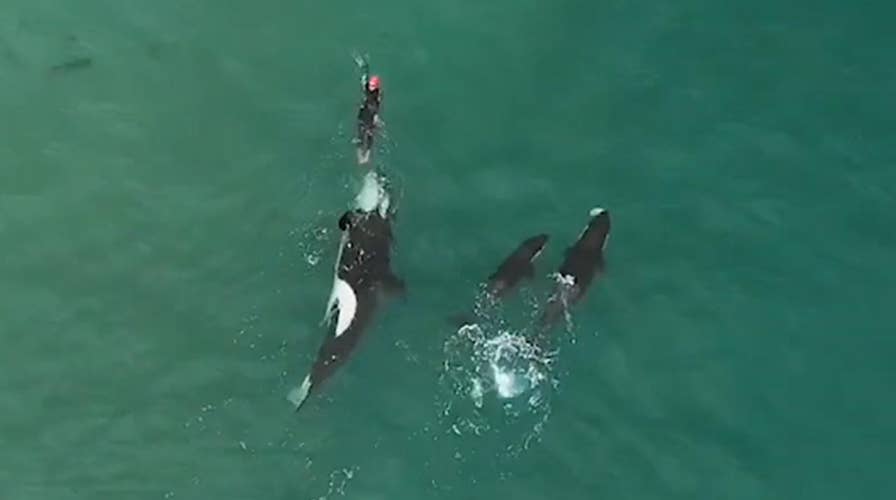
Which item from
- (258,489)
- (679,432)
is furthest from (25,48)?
(679,432)

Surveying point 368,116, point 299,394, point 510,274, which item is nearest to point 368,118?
point 368,116

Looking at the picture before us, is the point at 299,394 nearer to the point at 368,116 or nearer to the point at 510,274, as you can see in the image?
the point at 510,274

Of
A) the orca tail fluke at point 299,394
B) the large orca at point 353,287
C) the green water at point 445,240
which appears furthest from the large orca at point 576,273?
the orca tail fluke at point 299,394

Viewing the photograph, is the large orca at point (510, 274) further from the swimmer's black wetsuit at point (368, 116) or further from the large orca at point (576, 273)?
the swimmer's black wetsuit at point (368, 116)

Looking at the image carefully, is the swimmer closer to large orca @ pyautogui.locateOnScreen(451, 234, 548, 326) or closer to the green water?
the green water

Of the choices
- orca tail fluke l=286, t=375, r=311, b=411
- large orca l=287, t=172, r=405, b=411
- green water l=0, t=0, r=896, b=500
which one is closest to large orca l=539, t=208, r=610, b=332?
green water l=0, t=0, r=896, b=500

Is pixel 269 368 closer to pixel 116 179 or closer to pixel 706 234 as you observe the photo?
pixel 116 179
